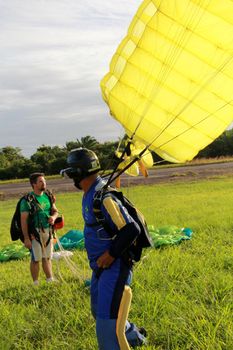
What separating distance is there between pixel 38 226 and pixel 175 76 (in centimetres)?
335

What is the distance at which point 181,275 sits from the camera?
561 centimetres

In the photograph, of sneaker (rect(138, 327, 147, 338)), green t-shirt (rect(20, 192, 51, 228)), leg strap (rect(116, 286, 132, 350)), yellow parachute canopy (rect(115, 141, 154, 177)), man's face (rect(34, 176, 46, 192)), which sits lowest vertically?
sneaker (rect(138, 327, 147, 338))

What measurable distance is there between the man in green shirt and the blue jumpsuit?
289 cm

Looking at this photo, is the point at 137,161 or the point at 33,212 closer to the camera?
the point at 137,161

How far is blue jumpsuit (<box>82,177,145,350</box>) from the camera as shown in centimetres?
345

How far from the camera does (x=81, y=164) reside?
378 cm

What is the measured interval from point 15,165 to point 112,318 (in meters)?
44.4

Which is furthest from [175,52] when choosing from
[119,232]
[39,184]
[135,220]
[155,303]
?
[39,184]

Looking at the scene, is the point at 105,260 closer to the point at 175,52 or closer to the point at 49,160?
the point at 175,52

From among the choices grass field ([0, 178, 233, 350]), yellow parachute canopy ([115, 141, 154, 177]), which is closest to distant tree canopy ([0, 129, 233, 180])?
grass field ([0, 178, 233, 350])

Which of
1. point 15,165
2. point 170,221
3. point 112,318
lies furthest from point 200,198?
point 15,165

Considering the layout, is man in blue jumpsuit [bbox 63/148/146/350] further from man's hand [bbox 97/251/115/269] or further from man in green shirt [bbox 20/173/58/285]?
man in green shirt [bbox 20/173/58/285]

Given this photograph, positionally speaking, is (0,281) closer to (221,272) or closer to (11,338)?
(11,338)

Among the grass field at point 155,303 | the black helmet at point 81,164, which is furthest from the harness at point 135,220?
the grass field at point 155,303
